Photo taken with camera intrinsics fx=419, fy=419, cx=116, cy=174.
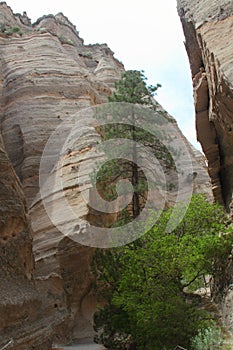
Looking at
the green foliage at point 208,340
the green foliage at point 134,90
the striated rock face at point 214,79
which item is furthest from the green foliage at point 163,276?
the green foliage at point 134,90

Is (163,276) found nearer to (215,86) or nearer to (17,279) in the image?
(17,279)

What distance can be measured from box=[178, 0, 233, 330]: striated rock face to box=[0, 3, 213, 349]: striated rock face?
2999mm

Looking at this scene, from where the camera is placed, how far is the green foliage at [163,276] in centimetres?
1278

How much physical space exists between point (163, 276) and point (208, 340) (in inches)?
111

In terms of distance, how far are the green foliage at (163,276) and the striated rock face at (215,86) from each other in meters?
1.03

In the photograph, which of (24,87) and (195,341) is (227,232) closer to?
(195,341)

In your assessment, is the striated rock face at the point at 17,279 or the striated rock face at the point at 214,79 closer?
the striated rock face at the point at 17,279

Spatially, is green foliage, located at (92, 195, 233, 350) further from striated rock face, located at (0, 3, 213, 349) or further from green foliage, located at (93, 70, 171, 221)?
striated rock face, located at (0, 3, 213, 349)

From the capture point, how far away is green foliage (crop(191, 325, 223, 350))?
11.4m

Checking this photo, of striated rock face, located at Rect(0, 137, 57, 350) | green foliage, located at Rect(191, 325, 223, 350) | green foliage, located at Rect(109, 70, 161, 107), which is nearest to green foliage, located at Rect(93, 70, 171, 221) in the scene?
green foliage, located at Rect(109, 70, 161, 107)

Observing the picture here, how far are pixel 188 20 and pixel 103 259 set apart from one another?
982 cm

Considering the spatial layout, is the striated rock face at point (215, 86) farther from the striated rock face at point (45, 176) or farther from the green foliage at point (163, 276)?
the striated rock face at point (45, 176)

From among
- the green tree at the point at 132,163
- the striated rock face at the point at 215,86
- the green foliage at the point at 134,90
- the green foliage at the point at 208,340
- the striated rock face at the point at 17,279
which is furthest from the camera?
the green foliage at the point at 134,90

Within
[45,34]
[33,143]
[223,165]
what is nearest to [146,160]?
[223,165]
